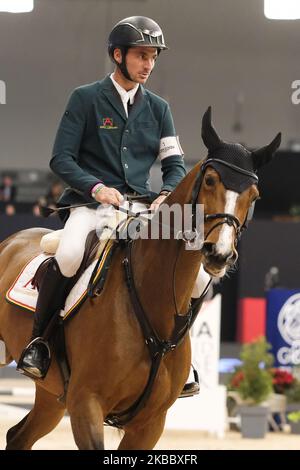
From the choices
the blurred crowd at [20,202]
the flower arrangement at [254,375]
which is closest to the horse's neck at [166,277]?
A: the flower arrangement at [254,375]

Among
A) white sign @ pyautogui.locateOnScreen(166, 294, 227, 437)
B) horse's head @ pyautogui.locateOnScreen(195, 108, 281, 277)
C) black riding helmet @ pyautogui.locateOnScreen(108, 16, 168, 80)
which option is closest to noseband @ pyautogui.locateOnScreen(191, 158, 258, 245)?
horse's head @ pyautogui.locateOnScreen(195, 108, 281, 277)

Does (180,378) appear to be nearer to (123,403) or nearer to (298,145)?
(123,403)

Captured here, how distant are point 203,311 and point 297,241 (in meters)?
4.61

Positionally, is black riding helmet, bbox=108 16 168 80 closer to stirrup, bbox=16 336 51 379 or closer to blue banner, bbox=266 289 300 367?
stirrup, bbox=16 336 51 379

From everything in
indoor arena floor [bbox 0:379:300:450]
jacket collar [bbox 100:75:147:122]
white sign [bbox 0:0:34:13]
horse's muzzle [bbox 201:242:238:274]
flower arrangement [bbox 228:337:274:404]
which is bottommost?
indoor arena floor [bbox 0:379:300:450]

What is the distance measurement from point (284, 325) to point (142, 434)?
4.81m

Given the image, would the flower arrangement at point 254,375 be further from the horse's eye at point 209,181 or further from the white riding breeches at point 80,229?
the horse's eye at point 209,181

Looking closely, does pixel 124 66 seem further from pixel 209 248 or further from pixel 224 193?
pixel 209 248

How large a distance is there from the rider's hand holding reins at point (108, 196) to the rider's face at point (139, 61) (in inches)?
22.0

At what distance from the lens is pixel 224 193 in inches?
137

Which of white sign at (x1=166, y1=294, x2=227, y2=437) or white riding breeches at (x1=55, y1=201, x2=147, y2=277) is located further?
white sign at (x1=166, y1=294, x2=227, y2=437)

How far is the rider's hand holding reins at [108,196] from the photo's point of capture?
13.2 ft

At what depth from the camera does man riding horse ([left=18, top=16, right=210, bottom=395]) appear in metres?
4.13

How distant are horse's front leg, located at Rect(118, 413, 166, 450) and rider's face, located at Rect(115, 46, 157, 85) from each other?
1.51 metres
